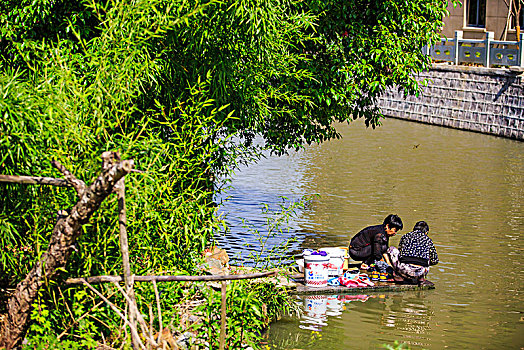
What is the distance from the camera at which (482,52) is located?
28.8 meters

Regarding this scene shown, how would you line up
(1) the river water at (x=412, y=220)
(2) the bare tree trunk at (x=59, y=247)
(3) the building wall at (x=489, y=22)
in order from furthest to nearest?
1. (3) the building wall at (x=489, y=22)
2. (1) the river water at (x=412, y=220)
3. (2) the bare tree trunk at (x=59, y=247)

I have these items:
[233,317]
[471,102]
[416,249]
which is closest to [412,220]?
[416,249]

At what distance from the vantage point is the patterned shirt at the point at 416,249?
1147cm

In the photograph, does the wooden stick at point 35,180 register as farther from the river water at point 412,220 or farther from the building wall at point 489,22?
the building wall at point 489,22

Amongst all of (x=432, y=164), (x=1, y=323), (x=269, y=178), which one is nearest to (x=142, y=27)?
(x=1, y=323)

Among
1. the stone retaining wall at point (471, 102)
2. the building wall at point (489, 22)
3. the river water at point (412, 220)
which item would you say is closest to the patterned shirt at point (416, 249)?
the river water at point (412, 220)

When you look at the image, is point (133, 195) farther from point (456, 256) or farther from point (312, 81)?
→ point (456, 256)

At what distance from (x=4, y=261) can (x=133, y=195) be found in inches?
54.4

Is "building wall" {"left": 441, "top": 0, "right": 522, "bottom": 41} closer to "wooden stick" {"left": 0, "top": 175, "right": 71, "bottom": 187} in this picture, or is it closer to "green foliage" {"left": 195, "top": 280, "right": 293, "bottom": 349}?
"green foliage" {"left": 195, "top": 280, "right": 293, "bottom": 349}

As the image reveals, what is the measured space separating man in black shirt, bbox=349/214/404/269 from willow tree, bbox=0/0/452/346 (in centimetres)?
255

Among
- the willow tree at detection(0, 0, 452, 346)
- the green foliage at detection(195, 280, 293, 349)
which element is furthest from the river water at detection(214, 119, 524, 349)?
the willow tree at detection(0, 0, 452, 346)

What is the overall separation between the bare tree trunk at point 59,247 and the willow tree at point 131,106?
28 centimetres

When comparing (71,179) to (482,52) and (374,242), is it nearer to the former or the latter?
(374,242)

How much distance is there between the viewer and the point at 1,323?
788cm
